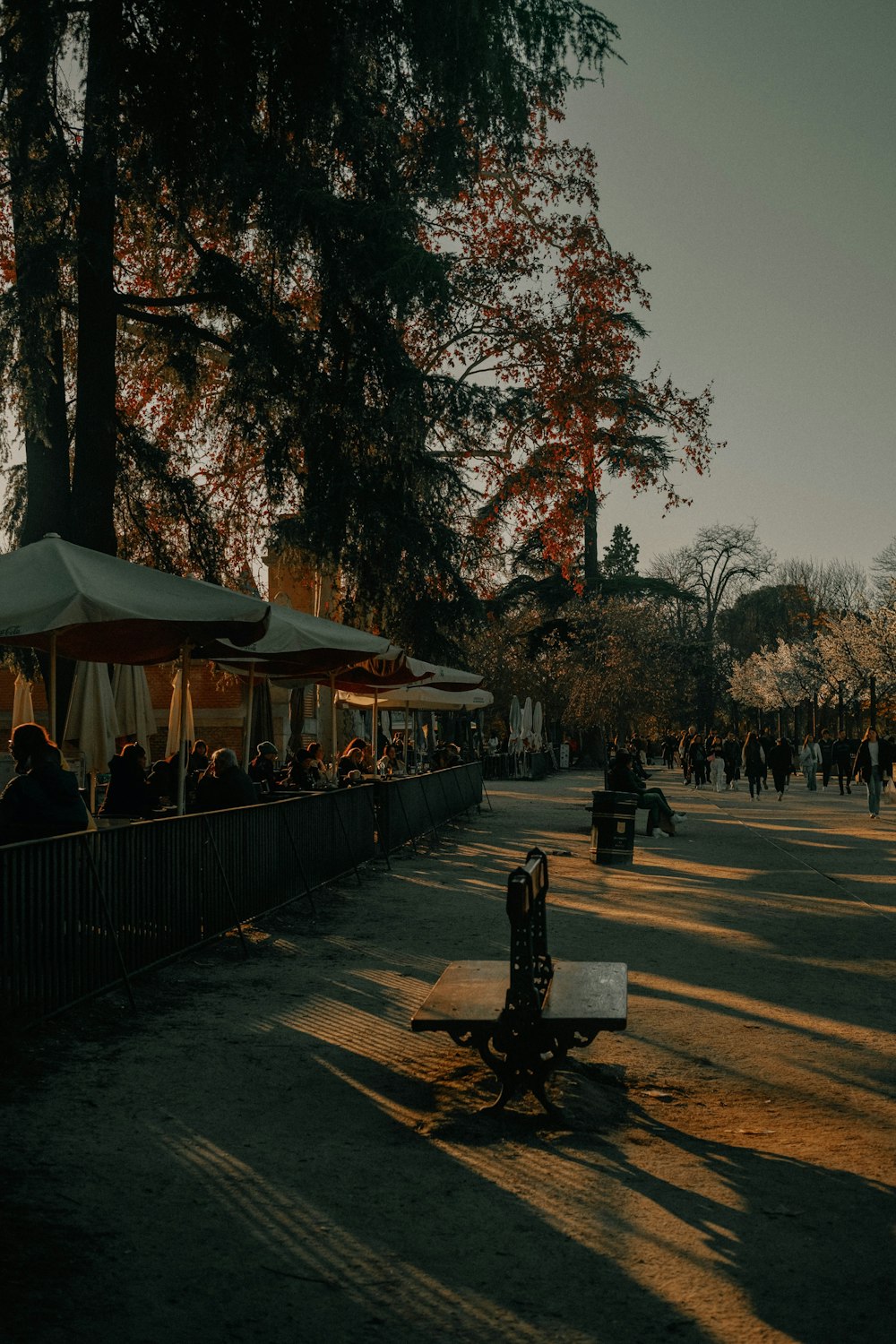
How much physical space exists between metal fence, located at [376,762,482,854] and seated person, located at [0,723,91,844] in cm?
887

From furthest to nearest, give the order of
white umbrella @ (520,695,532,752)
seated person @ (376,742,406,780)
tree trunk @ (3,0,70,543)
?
white umbrella @ (520,695,532,752) < seated person @ (376,742,406,780) < tree trunk @ (3,0,70,543)

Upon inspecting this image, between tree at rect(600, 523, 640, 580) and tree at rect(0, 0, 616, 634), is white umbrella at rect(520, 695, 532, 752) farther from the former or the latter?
tree at rect(600, 523, 640, 580)

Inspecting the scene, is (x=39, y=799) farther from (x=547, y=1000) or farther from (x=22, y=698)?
(x=22, y=698)

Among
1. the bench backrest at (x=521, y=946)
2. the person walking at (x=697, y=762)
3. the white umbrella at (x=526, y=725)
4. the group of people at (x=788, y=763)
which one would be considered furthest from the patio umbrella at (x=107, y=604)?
the white umbrella at (x=526, y=725)

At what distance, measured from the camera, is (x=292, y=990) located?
9133 millimetres

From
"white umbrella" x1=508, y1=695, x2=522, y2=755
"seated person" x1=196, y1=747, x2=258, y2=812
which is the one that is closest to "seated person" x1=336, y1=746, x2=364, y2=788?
"seated person" x1=196, y1=747, x2=258, y2=812

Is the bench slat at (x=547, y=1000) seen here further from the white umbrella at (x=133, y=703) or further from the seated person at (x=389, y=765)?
the seated person at (x=389, y=765)

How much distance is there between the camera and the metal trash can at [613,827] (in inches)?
719

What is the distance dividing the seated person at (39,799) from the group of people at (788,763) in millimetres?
22738

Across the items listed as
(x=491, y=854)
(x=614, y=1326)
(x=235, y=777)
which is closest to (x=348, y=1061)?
(x=614, y=1326)

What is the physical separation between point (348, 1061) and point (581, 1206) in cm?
246

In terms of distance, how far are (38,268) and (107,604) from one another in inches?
289

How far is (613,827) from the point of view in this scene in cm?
1830

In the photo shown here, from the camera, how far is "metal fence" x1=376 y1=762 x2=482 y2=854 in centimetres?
1827
